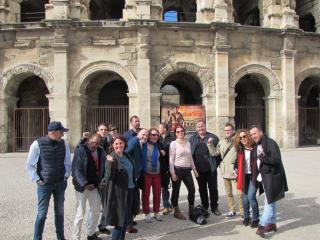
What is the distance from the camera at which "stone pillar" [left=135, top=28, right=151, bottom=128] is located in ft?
54.5

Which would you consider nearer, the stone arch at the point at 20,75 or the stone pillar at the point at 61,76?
the stone pillar at the point at 61,76

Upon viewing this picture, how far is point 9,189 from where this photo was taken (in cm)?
897

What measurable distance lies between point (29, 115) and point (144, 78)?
21.1 ft

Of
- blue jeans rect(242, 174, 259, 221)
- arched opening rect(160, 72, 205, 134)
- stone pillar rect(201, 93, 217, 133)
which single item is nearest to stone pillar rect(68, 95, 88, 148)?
arched opening rect(160, 72, 205, 134)

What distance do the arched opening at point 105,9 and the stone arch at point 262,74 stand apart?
29.2 feet

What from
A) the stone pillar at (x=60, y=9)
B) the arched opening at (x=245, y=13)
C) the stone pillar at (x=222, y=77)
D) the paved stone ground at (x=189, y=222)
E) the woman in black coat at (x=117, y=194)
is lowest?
the paved stone ground at (x=189, y=222)

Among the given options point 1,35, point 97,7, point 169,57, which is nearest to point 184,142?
point 169,57

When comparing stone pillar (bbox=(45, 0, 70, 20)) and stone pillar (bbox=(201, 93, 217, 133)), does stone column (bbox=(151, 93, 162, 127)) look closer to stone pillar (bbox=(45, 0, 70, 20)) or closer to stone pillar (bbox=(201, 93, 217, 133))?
stone pillar (bbox=(201, 93, 217, 133))

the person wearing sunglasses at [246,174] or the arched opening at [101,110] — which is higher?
the arched opening at [101,110]

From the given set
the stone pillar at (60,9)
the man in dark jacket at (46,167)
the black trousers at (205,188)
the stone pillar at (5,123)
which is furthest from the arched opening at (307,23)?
the man in dark jacket at (46,167)

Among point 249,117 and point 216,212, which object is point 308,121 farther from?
point 216,212

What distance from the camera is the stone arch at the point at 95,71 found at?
55.4 ft

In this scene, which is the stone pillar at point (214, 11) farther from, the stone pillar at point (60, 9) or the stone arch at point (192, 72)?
the stone pillar at point (60, 9)

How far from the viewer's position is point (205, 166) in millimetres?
6664
